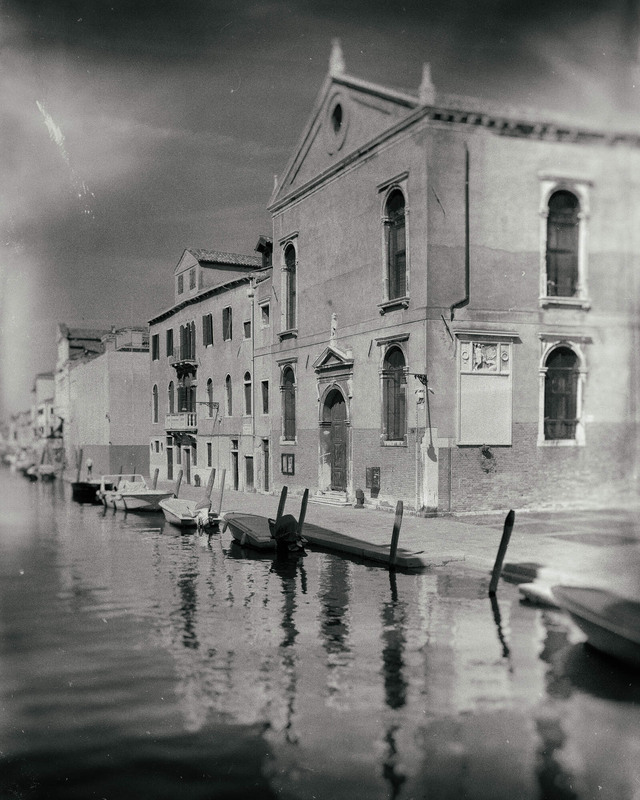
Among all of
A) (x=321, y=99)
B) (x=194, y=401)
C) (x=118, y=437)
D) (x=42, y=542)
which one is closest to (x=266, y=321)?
(x=194, y=401)

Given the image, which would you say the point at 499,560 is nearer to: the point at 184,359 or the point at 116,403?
the point at 184,359

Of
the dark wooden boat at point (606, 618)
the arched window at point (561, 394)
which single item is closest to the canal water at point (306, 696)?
the dark wooden boat at point (606, 618)

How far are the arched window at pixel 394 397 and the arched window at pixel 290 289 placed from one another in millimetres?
2814

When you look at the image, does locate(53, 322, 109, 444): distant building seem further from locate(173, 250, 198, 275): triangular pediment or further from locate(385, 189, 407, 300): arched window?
locate(385, 189, 407, 300): arched window

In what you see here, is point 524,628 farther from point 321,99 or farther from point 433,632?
point 321,99

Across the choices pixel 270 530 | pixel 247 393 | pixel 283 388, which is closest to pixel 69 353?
pixel 247 393

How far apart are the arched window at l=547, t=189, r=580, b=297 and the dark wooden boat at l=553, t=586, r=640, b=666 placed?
1.78m

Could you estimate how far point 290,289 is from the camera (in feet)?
27.1

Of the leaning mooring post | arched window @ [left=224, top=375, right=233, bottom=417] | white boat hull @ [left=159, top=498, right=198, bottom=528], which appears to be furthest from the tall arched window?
white boat hull @ [left=159, top=498, right=198, bottom=528]

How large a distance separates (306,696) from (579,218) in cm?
300

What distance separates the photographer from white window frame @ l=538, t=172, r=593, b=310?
389 centimetres

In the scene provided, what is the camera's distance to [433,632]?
6.50 metres

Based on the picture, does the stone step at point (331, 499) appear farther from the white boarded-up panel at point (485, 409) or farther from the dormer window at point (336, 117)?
the dormer window at point (336, 117)

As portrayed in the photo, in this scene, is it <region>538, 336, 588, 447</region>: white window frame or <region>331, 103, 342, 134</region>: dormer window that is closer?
<region>331, 103, 342, 134</region>: dormer window
